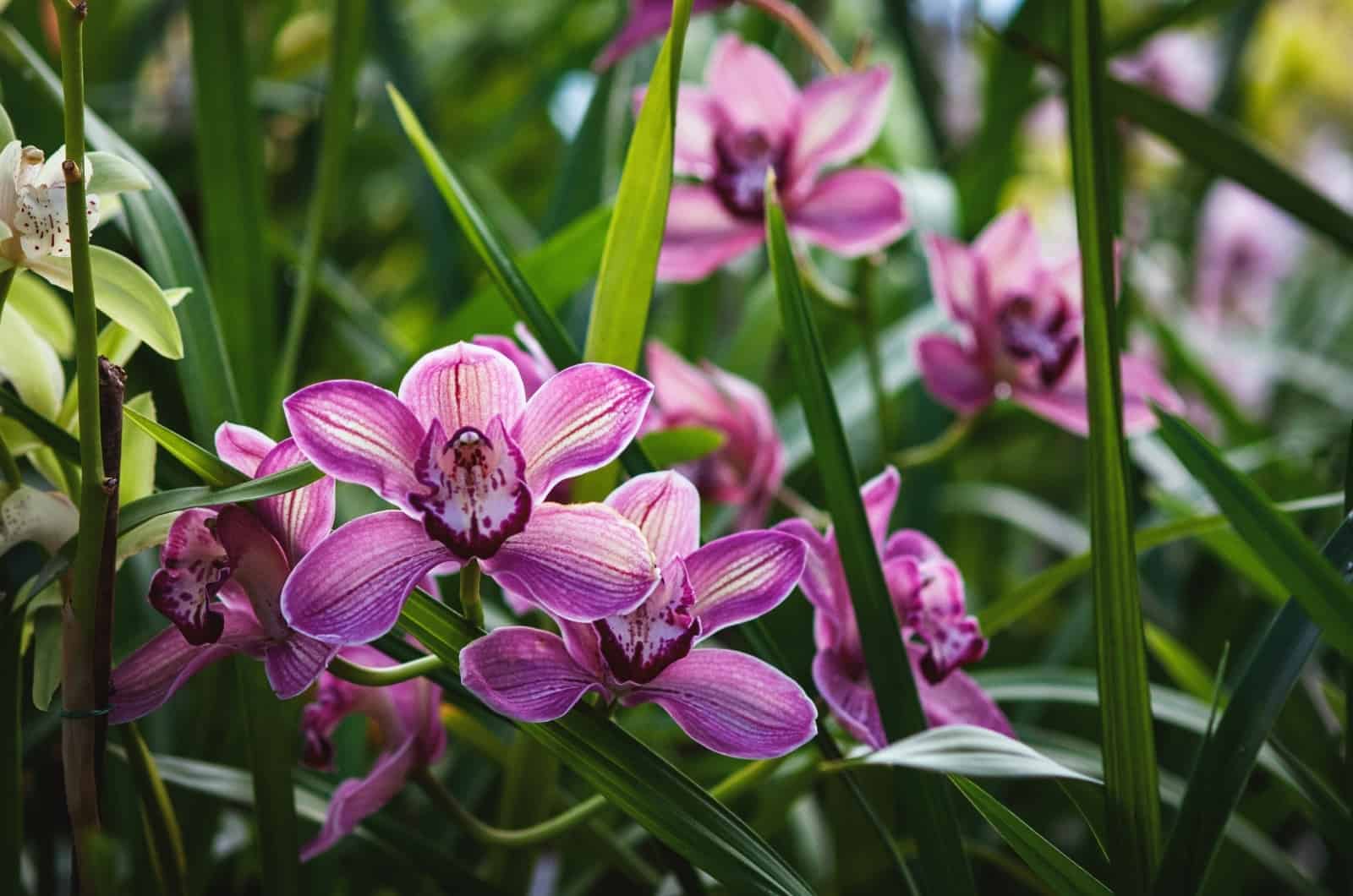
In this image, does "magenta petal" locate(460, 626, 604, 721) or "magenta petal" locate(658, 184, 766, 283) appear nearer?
"magenta petal" locate(460, 626, 604, 721)

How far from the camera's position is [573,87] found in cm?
116

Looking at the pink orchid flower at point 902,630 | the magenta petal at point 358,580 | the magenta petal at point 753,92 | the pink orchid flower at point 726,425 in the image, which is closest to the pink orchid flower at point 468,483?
the magenta petal at point 358,580

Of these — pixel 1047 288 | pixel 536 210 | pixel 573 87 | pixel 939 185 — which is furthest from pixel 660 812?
pixel 536 210

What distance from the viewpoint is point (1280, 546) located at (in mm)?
367

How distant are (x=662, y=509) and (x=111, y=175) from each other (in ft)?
0.66

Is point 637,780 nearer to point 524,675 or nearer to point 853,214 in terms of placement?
point 524,675

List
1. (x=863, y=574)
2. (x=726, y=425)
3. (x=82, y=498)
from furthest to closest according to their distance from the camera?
(x=726, y=425), (x=863, y=574), (x=82, y=498)

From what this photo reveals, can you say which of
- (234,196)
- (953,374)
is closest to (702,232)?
(953,374)

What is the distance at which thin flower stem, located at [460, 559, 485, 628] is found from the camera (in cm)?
36

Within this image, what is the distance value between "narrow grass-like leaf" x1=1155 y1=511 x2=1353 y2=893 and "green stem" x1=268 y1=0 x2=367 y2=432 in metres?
0.46

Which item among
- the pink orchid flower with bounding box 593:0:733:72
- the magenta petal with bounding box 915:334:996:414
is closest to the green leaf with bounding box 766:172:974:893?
the magenta petal with bounding box 915:334:996:414

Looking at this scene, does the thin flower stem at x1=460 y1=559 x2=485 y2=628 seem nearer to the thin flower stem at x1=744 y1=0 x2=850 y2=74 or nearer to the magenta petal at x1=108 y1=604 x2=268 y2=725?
the magenta petal at x1=108 y1=604 x2=268 y2=725

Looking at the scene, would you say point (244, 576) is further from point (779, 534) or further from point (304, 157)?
point (304, 157)

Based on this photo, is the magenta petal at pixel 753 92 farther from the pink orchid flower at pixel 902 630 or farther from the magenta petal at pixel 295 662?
the magenta petal at pixel 295 662
